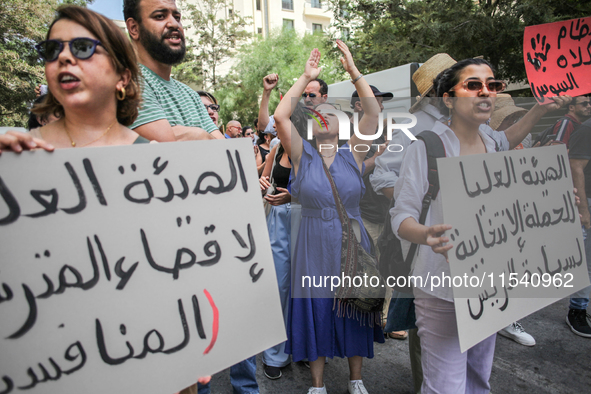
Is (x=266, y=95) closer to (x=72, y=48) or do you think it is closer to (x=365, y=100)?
(x=365, y=100)

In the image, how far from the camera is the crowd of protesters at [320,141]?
1131 mm

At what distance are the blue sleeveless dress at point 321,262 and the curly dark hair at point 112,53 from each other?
43.2 inches

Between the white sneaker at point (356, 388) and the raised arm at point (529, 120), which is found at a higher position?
the raised arm at point (529, 120)

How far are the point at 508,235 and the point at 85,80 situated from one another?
1698 millimetres

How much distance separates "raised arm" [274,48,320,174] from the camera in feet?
6.80

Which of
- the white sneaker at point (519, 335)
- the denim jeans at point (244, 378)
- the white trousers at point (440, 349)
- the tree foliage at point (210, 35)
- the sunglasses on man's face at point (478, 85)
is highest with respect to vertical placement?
the tree foliage at point (210, 35)

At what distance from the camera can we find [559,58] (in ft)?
7.28

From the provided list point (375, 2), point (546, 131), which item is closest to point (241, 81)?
point (375, 2)

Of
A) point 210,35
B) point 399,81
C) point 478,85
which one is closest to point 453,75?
point 478,85

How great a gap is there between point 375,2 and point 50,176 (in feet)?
39.8

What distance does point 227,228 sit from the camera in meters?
1.21

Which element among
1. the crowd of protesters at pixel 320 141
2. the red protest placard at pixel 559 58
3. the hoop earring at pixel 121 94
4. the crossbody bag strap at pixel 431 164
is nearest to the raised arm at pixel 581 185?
the crowd of protesters at pixel 320 141

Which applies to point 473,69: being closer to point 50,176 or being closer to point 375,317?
point 375,317

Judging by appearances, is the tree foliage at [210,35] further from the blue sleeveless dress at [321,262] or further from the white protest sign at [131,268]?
the white protest sign at [131,268]
